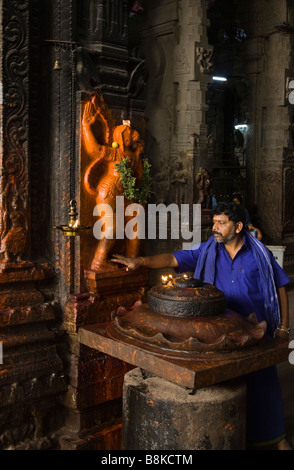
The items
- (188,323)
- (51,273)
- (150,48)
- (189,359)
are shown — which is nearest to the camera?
(189,359)

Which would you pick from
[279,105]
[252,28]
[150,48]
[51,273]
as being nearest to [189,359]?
[51,273]

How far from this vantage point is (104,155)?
160 inches

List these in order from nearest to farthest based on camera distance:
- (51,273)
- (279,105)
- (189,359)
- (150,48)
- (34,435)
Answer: (189,359), (34,435), (51,273), (150,48), (279,105)

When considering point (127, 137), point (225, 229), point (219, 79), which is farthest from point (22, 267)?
point (219, 79)

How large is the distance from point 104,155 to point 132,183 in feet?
1.07

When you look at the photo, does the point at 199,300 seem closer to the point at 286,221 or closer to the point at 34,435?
the point at 34,435

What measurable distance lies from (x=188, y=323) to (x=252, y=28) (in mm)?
9718

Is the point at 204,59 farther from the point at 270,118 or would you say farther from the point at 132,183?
the point at 132,183

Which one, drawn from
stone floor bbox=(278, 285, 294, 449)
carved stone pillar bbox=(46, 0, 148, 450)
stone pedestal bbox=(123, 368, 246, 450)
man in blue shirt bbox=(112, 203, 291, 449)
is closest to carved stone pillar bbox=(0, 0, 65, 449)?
carved stone pillar bbox=(46, 0, 148, 450)

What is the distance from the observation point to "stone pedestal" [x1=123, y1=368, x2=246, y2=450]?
283cm

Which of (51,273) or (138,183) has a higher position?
(138,183)

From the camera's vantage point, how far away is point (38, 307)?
13.1ft

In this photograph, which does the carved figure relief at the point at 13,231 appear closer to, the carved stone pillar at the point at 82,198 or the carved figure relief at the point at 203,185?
the carved stone pillar at the point at 82,198

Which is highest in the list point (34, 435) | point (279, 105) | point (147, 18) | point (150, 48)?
point (147, 18)
